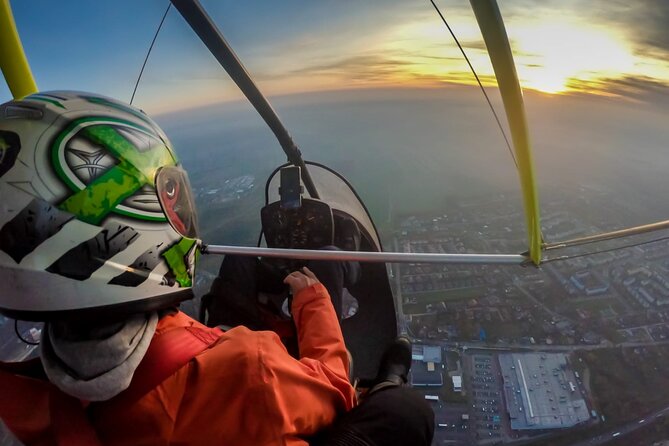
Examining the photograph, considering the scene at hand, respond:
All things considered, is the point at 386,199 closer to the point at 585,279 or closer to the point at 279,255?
the point at 585,279

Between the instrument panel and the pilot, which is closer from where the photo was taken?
the pilot

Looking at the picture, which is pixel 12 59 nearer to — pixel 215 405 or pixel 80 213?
pixel 80 213

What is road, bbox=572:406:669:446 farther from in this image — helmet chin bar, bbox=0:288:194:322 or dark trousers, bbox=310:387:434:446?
helmet chin bar, bbox=0:288:194:322

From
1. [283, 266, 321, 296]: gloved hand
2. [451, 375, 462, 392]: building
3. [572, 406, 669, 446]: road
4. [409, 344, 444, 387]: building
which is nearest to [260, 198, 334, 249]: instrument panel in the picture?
[283, 266, 321, 296]: gloved hand

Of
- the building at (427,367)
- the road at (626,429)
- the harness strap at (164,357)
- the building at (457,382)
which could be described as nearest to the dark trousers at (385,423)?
the harness strap at (164,357)

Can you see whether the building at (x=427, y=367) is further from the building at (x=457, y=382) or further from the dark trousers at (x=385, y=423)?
the dark trousers at (x=385, y=423)

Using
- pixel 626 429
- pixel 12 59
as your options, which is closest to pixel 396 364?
pixel 12 59
